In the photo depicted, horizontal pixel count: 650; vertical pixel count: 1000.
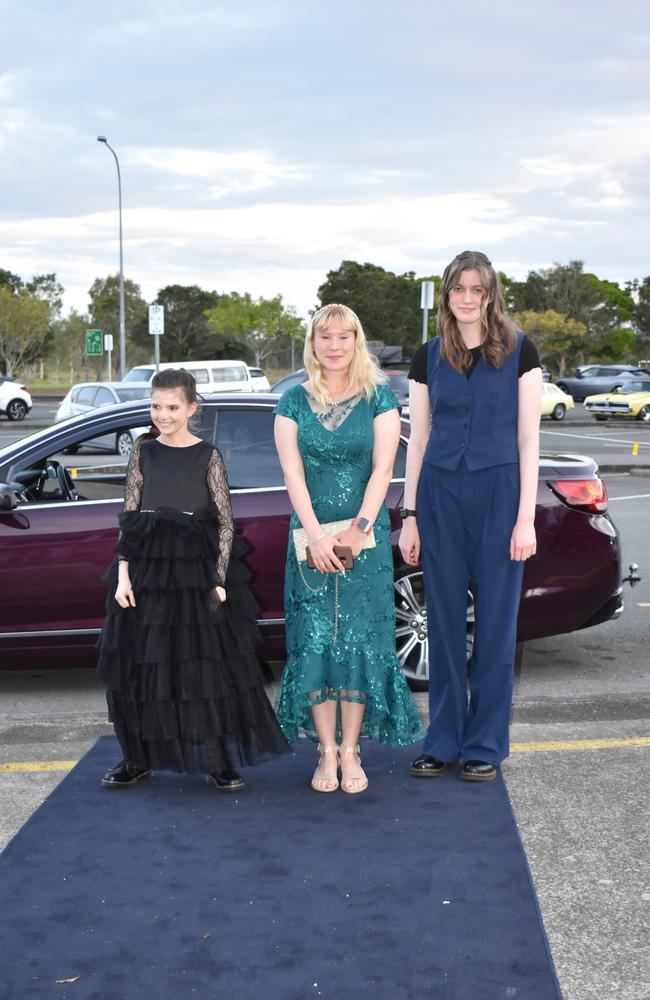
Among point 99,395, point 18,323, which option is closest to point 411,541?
point 99,395

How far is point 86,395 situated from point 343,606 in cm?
2045

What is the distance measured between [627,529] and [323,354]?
7.84m

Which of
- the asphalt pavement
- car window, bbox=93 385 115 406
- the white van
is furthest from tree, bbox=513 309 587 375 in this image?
the asphalt pavement

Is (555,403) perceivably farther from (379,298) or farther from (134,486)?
(379,298)

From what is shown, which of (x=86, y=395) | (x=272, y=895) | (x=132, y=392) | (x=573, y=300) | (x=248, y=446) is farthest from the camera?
(x=573, y=300)

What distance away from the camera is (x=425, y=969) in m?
2.96

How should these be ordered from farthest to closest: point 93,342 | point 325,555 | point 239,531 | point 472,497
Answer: point 93,342 < point 239,531 < point 472,497 < point 325,555

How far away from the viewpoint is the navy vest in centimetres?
414

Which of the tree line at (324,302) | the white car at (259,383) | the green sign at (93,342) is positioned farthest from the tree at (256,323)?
the white car at (259,383)

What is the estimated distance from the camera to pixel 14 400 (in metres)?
32.5

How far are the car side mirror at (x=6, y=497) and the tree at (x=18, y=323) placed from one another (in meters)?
52.4

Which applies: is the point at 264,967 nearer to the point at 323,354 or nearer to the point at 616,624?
the point at 323,354

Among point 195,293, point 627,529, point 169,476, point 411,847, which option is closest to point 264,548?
point 169,476

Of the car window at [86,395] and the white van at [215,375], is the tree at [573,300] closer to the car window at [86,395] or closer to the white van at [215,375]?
the white van at [215,375]
